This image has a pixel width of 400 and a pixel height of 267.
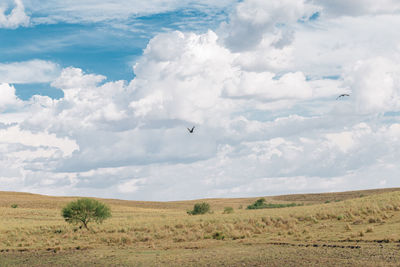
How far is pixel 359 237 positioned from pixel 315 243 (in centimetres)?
362

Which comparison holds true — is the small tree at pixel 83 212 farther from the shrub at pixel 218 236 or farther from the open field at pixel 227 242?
the shrub at pixel 218 236

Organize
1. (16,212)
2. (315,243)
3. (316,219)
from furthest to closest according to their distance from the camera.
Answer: (16,212) < (316,219) < (315,243)

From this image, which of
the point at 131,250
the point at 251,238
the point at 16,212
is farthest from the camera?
the point at 16,212

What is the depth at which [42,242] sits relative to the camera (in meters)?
44.7

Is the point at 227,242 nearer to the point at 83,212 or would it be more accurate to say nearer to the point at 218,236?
the point at 218,236

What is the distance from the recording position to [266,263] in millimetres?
26750

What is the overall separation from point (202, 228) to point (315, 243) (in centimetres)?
1683

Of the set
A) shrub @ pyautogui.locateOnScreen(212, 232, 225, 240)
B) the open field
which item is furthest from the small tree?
shrub @ pyautogui.locateOnScreen(212, 232, 225, 240)

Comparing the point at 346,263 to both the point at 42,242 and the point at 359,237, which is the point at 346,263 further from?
the point at 42,242

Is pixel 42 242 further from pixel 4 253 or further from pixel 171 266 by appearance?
pixel 171 266

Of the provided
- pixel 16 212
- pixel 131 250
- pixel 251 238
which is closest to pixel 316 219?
pixel 251 238

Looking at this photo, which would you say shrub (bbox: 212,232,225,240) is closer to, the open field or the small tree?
the open field

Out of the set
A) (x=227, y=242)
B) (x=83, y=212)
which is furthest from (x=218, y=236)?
(x=83, y=212)

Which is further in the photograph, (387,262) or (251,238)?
(251,238)
